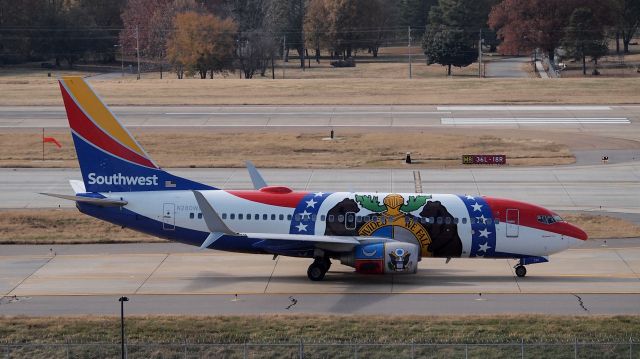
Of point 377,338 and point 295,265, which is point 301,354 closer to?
point 377,338

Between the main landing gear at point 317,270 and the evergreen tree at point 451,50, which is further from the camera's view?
the evergreen tree at point 451,50

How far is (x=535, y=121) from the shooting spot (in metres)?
92.0

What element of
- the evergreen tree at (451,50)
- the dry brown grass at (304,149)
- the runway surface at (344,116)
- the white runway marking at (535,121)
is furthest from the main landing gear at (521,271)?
the evergreen tree at (451,50)

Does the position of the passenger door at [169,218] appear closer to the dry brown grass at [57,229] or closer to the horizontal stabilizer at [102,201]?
the horizontal stabilizer at [102,201]

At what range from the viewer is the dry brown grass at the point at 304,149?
7238 cm

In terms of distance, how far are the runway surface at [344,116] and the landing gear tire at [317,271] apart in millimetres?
49584

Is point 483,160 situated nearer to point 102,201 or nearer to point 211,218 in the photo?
point 102,201

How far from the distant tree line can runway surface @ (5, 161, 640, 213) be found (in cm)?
8407

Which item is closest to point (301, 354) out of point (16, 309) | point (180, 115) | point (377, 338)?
point (377, 338)

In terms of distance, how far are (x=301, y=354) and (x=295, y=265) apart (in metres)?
15.1

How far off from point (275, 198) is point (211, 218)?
3.82 m

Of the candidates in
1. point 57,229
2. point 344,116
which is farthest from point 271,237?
point 344,116

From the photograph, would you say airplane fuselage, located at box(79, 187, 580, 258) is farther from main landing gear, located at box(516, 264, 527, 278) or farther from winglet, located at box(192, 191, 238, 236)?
winglet, located at box(192, 191, 238, 236)

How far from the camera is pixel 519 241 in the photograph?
137 feet
